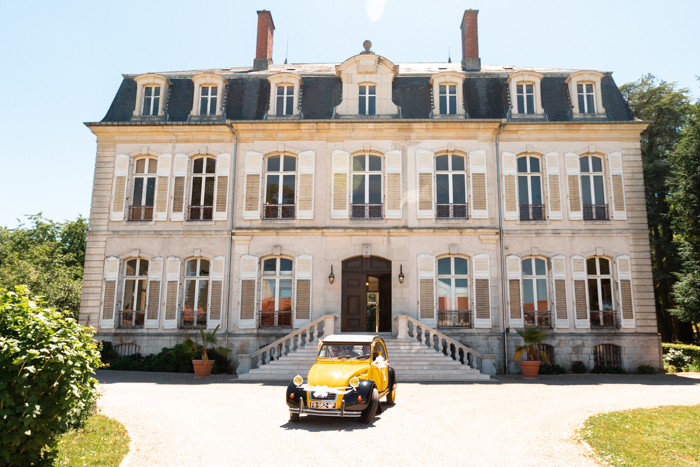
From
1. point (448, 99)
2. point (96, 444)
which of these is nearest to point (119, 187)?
point (448, 99)

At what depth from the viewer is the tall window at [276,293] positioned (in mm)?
19594

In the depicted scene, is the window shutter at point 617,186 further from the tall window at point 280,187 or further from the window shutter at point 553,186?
the tall window at point 280,187

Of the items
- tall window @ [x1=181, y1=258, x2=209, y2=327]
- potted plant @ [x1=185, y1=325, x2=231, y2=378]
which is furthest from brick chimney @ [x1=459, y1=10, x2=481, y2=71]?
potted plant @ [x1=185, y1=325, x2=231, y2=378]

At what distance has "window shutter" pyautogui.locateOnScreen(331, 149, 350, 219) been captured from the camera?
2016 centimetres

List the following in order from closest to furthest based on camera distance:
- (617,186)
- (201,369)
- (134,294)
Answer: (201,369) → (617,186) → (134,294)

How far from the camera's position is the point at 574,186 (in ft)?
66.4

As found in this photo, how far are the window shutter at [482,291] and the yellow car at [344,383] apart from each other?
9077 mm

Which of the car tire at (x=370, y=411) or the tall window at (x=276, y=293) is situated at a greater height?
the tall window at (x=276, y=293)

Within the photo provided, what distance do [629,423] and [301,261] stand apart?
42.8 feet

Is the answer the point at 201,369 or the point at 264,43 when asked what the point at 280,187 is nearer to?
the point at 201,369

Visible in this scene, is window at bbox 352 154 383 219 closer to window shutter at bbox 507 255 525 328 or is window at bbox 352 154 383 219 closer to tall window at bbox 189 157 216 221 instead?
window shutter at bbox 507 255 525 328

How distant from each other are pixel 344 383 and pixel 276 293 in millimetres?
10743

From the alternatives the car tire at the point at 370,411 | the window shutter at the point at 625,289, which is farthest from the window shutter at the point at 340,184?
the car tire at the point at 370,411

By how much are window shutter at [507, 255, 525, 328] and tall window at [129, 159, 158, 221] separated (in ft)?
48.1
